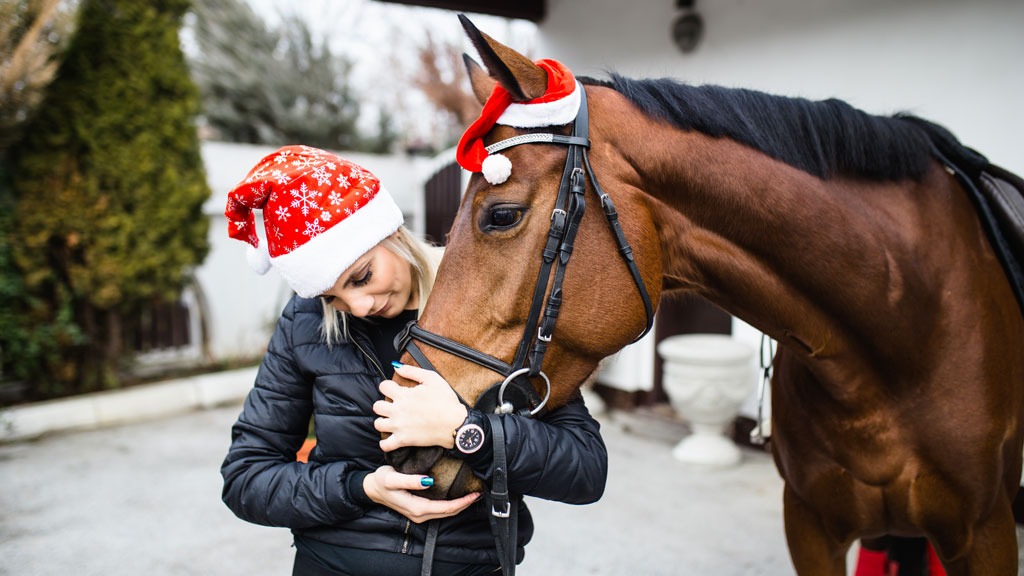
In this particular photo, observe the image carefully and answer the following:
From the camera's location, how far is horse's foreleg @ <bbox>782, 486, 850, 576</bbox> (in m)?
1.85

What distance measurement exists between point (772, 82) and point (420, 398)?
397 centimetres

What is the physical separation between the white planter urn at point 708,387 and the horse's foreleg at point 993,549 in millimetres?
2556

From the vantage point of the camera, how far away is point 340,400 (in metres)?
1.42

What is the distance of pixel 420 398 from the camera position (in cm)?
110

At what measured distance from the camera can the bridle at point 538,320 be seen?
3.83 ft

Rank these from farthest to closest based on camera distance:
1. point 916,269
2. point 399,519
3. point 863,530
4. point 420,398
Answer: point 863,530 → point 916,269 → point 399,519 → point 420,398

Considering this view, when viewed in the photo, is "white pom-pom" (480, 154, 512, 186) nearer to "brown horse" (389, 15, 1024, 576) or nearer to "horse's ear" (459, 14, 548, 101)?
"brown horse" (389, 15, 1024, 576)

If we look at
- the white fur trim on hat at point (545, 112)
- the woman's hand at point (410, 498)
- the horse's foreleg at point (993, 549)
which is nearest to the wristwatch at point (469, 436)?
the woman's hand at point (410, 498)

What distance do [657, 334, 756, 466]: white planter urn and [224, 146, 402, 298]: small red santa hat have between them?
3384 millimetres

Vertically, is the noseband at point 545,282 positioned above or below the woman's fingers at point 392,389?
above

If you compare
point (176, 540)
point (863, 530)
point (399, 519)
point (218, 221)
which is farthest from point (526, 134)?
point (218, 221)

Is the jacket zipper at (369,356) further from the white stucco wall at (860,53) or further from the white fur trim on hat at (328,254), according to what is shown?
the white stucco wall at (860,53)

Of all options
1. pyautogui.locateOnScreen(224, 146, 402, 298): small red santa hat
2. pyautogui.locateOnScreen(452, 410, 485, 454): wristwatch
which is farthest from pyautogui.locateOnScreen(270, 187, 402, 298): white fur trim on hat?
pyautogui.locateOnScreen(452, 410, 485, 454): wristwatch

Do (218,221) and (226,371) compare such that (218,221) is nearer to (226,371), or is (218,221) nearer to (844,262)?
(226,371)
